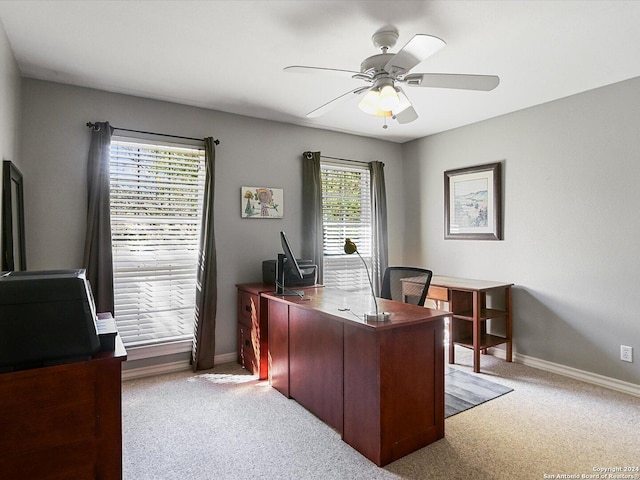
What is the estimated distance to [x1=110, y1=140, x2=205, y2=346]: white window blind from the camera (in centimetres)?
330

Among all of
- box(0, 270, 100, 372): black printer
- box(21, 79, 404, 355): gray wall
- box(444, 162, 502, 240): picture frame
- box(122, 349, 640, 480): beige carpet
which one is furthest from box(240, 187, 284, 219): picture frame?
box(0, 270, 100, 372): black printer

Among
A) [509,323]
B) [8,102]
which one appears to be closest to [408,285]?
[509,323]

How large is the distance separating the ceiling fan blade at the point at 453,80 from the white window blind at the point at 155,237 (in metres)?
2.26

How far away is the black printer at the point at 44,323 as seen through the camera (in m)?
1.37

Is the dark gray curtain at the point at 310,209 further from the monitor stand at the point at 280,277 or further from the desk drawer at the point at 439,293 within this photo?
the desk drawer at the point at 439,293

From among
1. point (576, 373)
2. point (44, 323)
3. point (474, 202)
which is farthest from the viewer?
point (474, 202)

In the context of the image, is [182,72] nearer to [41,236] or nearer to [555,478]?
[41,236]

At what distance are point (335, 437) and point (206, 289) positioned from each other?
1.82 metres

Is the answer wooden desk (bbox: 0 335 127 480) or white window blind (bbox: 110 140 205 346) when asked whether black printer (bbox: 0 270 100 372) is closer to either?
wooden desk (bbox: 0 335 127 480)

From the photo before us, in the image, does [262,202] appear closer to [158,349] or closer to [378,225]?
[378,225]

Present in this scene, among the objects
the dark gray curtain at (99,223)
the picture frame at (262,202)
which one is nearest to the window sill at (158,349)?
the dark gray curtain at (99,223)

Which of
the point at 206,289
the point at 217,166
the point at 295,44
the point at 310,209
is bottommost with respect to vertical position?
the point at 206,289

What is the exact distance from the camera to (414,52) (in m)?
1.94

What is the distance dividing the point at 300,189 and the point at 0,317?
3.15 m
